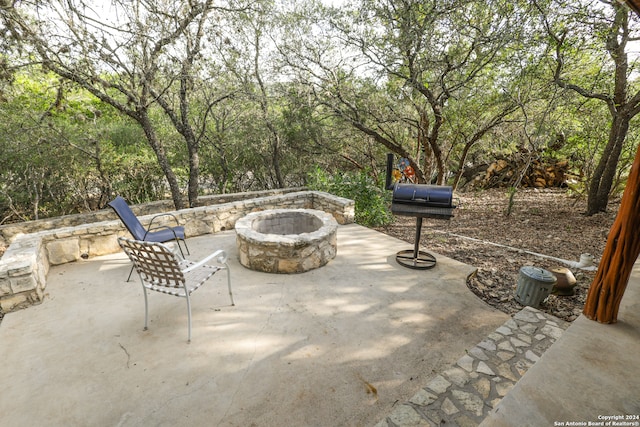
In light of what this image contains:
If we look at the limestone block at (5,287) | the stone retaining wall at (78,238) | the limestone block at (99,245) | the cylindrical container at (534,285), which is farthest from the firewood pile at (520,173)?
the limestone block at (5,287)

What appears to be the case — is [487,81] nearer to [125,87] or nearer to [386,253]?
[386,253]

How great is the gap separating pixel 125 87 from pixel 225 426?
6188mm

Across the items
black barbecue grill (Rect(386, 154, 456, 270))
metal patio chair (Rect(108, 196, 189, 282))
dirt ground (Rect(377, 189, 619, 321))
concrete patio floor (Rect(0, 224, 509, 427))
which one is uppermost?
black barbecue grill (Rect(386, 154, 456, 270))

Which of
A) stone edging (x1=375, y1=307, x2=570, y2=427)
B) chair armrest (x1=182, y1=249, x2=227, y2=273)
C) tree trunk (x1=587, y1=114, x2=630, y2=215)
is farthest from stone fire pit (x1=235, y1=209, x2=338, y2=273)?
tree trunk (x1=587, y1=114, x2=630, y2=215)

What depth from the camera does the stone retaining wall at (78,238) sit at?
269 centimetres

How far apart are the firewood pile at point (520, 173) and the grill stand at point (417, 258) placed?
6429mm

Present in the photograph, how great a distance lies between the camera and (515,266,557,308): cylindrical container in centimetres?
265

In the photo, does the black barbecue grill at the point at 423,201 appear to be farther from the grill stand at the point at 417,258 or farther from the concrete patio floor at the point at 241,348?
the concrete patio floor at the point at 241,348

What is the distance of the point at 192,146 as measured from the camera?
623cm

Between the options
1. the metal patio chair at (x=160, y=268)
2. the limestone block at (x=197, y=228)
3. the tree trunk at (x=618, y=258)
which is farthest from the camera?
the limestone block at (x=197, y=228)

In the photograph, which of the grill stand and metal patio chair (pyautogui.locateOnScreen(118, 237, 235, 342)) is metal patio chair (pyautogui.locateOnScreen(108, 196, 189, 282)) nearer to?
metal patio chair (pyautogui.locateOnScreen(118, 237, 235, 342))

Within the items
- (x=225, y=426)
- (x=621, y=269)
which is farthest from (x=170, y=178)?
(x=621, y=269)

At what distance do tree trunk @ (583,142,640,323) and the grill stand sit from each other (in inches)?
68.4

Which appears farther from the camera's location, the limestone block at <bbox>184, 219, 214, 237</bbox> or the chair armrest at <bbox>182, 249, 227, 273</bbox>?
the limestone block at <bbox>184, 219, 214, 237</bbox>
